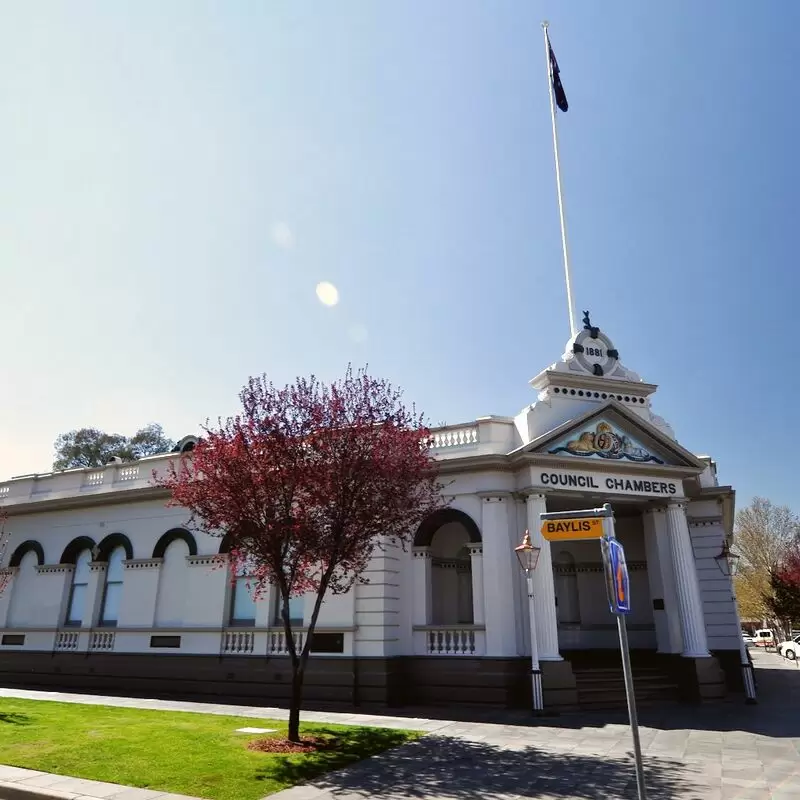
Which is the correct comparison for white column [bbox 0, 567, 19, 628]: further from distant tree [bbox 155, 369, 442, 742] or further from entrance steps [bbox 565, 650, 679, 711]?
entrance steps [bbox 565, 650, 679, 711]

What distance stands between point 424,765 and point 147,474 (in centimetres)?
1630

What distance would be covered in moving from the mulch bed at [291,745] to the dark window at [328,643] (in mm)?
5420

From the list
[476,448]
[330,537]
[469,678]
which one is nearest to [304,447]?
[330,537]

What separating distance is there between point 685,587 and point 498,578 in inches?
238

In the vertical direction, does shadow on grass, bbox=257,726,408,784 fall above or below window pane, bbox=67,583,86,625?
below

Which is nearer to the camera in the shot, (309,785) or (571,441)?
(309,785)

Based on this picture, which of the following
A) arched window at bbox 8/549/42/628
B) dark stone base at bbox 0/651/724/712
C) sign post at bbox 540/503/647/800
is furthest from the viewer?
arched window at bbox 8/549/42/628

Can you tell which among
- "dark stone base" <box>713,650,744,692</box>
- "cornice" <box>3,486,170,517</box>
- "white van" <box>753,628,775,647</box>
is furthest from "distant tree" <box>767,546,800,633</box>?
"cornice" <box>3,486,170,517</box>

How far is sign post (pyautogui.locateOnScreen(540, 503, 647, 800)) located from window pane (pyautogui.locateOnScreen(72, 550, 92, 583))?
21466mm

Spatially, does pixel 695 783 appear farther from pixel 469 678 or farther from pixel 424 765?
pixel 469 678

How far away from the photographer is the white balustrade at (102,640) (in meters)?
21.2

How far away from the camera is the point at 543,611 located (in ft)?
54.3

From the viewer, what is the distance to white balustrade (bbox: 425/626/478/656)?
16.9m

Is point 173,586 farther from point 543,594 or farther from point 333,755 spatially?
point 543,594
